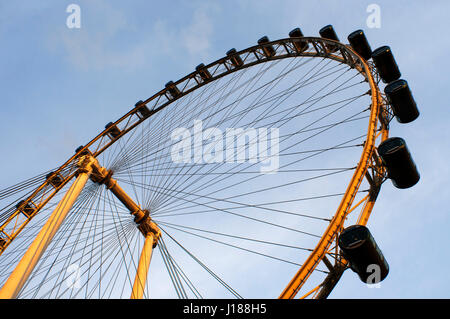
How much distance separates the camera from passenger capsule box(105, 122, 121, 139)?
21078mm

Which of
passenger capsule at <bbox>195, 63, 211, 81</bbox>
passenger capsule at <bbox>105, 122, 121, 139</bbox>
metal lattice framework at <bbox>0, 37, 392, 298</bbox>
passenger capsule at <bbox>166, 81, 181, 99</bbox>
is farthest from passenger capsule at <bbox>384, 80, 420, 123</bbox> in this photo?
passenger capsule at <bbox>105, 122, 121, 139</bbox>

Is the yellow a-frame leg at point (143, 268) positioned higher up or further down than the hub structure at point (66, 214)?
further down

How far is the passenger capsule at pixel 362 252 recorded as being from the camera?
8.35m

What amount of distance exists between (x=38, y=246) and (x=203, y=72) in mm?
12706

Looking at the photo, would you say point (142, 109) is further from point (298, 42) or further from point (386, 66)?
point (386, 66)

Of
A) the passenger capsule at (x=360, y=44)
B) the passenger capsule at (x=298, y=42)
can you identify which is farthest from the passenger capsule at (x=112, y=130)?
the passenger capsule at (x=360, y=44)

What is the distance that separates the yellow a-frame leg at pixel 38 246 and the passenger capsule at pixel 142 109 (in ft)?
24.3

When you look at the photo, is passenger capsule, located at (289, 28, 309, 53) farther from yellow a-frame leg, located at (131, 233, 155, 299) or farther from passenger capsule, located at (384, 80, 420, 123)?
yellow a-frame leg, located at (131, 233, 155, 299)

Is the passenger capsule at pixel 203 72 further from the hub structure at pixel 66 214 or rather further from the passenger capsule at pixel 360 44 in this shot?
the hub structure at pixel 66 214

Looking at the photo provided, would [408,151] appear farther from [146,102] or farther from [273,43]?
[146,102]

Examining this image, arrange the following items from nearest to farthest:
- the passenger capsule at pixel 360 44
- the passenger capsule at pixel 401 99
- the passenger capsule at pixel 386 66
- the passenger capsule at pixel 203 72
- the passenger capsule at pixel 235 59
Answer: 1. the passenger capsule at pixel 401 99
2. the passenger capsule at pixel 386 66
3. the passenger capsule at pixel 360 44
4. the passenger capsule at pixel 235 59
5. the passenger capsule at pixel 203 72

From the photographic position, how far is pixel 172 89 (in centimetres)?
2148
